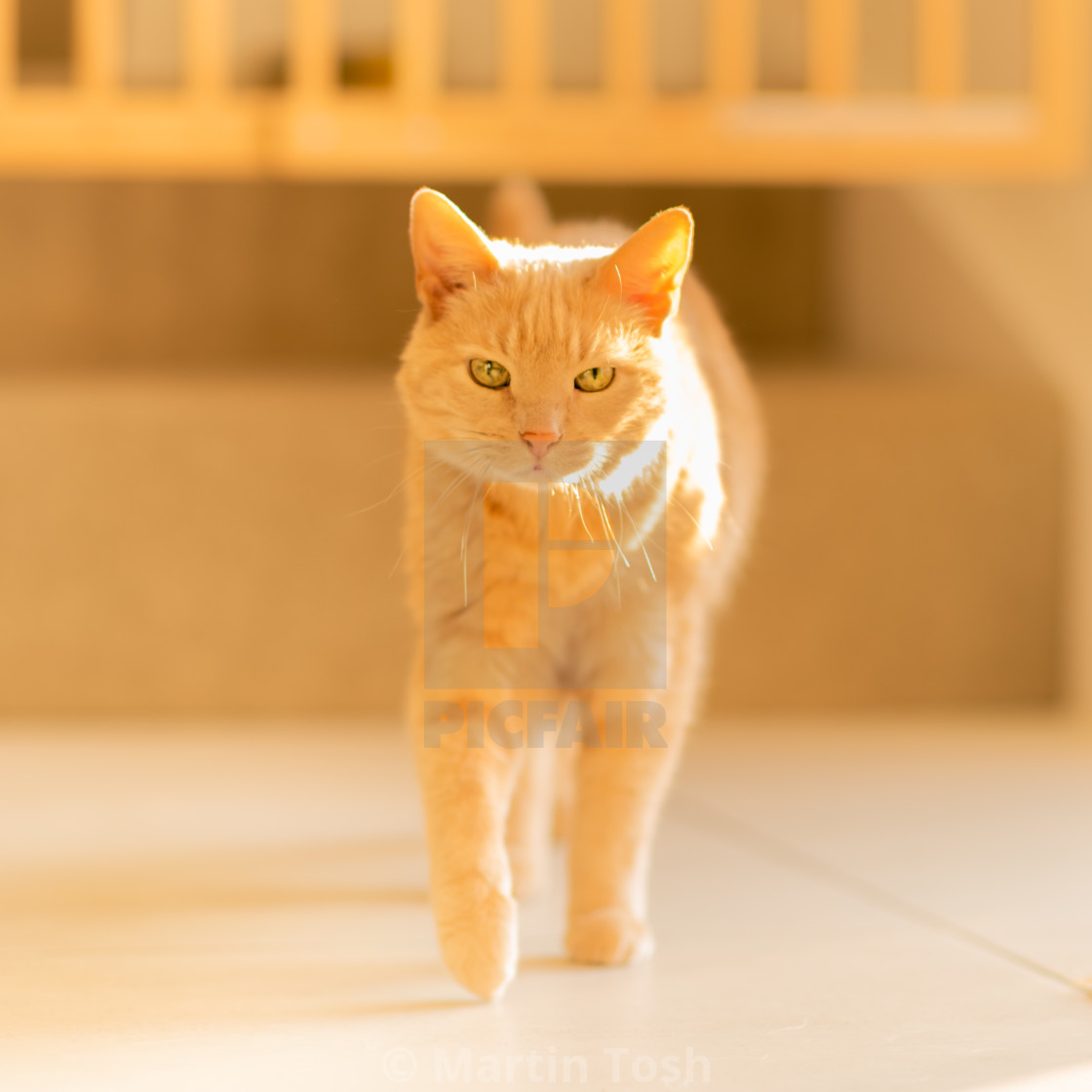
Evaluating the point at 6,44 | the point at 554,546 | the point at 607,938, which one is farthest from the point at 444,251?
the point at 6,44

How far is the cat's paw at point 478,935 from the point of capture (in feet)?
3.43

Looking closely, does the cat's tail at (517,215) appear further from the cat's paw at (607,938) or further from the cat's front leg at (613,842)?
the cat's paw at (607,938)

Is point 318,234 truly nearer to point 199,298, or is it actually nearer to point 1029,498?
point 199,298

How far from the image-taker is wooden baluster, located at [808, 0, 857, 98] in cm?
201

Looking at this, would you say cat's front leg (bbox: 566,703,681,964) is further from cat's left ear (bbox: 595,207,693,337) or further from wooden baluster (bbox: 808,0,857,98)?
wooden baluster (bbox: 808,0,857,98)

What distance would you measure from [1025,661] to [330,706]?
101cm

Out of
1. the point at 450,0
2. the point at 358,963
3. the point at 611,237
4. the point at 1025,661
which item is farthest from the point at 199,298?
the point at 358,963

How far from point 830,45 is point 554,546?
1.22 metres

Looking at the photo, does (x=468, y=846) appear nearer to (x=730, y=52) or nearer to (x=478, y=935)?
(x=478, y=935)

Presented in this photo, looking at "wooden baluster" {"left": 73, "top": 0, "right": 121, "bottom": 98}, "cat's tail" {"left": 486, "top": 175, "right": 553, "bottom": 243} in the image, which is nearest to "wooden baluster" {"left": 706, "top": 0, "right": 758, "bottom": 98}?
"cat's tail" {"left": 486, "top": 175, "right": 553, "bottom": 243}

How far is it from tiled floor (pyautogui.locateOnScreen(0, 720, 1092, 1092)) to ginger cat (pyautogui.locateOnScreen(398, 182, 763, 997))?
0.09m

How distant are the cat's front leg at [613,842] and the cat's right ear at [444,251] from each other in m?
0.39

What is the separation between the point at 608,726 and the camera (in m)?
1.18

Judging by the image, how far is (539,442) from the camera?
1.01 meters
